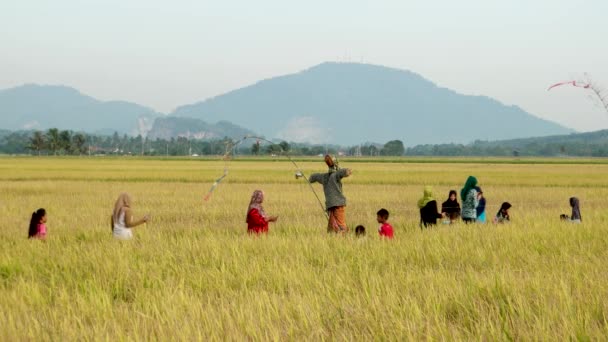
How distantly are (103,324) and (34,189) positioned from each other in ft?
74.5

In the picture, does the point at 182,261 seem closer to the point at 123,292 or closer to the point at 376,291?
the point at 123,292

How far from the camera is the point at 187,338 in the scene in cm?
396

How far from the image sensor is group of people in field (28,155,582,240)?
31.1 feet

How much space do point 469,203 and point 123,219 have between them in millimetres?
6367

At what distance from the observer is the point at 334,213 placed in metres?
10.7

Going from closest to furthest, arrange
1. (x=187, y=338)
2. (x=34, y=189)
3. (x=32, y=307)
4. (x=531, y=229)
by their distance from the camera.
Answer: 1. (x=187, y=338)
2. (x=32, y=307)
3. (x=531, y=229)
4. (x=34, y=189)

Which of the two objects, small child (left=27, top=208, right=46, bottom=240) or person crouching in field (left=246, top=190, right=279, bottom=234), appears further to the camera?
person crouching in field (left=246, top=190, right=279, bottom=234)

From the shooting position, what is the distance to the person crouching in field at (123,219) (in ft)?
30.9

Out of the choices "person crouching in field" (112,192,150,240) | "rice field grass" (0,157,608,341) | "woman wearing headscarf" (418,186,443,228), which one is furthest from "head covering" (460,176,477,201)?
"person crouching in field" (112,192,150,240)

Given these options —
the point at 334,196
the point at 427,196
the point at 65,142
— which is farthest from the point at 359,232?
the point at 65,142

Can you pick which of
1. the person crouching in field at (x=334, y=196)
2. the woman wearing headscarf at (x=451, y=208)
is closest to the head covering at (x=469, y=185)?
the woman wearing headscarf at (x=451, y=208)

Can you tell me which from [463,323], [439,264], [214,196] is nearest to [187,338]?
[463,323]

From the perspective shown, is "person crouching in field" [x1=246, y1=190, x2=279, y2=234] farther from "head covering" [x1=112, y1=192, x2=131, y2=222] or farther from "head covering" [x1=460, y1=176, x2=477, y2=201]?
"head covering" [x1=460, y1=176, x2=477, y2=201]

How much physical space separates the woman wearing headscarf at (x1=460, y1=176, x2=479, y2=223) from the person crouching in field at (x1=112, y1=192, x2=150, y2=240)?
242 inches
